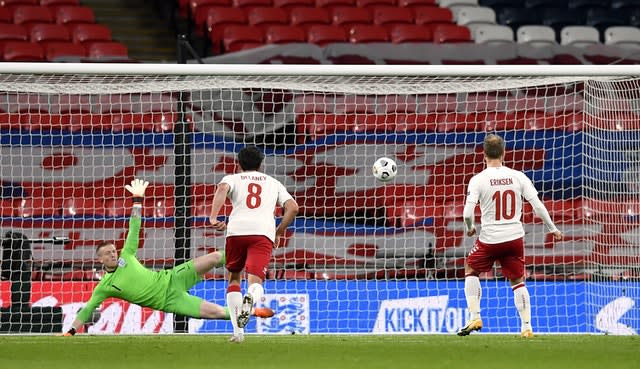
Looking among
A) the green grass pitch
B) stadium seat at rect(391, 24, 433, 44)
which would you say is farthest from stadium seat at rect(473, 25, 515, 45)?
the green grass pitch

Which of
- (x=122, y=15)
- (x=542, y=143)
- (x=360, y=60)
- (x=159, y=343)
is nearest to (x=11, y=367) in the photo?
(x=159, y=343)

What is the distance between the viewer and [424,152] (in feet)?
41.5

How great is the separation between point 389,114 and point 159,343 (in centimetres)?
476

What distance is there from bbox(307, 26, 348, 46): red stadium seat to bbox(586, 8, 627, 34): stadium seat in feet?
14.5

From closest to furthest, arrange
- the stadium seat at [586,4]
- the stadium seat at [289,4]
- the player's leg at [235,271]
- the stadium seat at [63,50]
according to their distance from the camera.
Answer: the player's leg at [235,271]
the stadium seat at [63,50]
the stadium seat at [289,4]
the stadium seat at [586,4]

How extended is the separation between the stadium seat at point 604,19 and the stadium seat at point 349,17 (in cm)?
378

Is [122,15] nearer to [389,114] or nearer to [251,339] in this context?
[389,114]

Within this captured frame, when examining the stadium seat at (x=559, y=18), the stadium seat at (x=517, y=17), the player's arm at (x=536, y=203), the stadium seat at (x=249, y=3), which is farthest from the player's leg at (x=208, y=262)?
the stadium seat at (x=559, y=18)

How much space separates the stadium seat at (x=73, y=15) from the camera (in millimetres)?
15594

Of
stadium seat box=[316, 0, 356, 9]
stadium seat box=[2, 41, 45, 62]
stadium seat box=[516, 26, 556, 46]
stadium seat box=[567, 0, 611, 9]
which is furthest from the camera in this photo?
stadium seat box=[567, 0, 611, 9]

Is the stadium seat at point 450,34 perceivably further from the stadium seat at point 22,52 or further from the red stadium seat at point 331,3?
the stadium seat at point 22,52

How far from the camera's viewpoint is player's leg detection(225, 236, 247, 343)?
8.92 meters

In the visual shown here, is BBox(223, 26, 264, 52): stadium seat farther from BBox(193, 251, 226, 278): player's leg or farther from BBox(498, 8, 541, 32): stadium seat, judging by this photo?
BBox(193, 251, 226, 278): player's leg

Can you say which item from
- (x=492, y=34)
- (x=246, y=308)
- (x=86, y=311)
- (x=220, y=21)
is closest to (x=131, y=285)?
(x=86, y=311)
